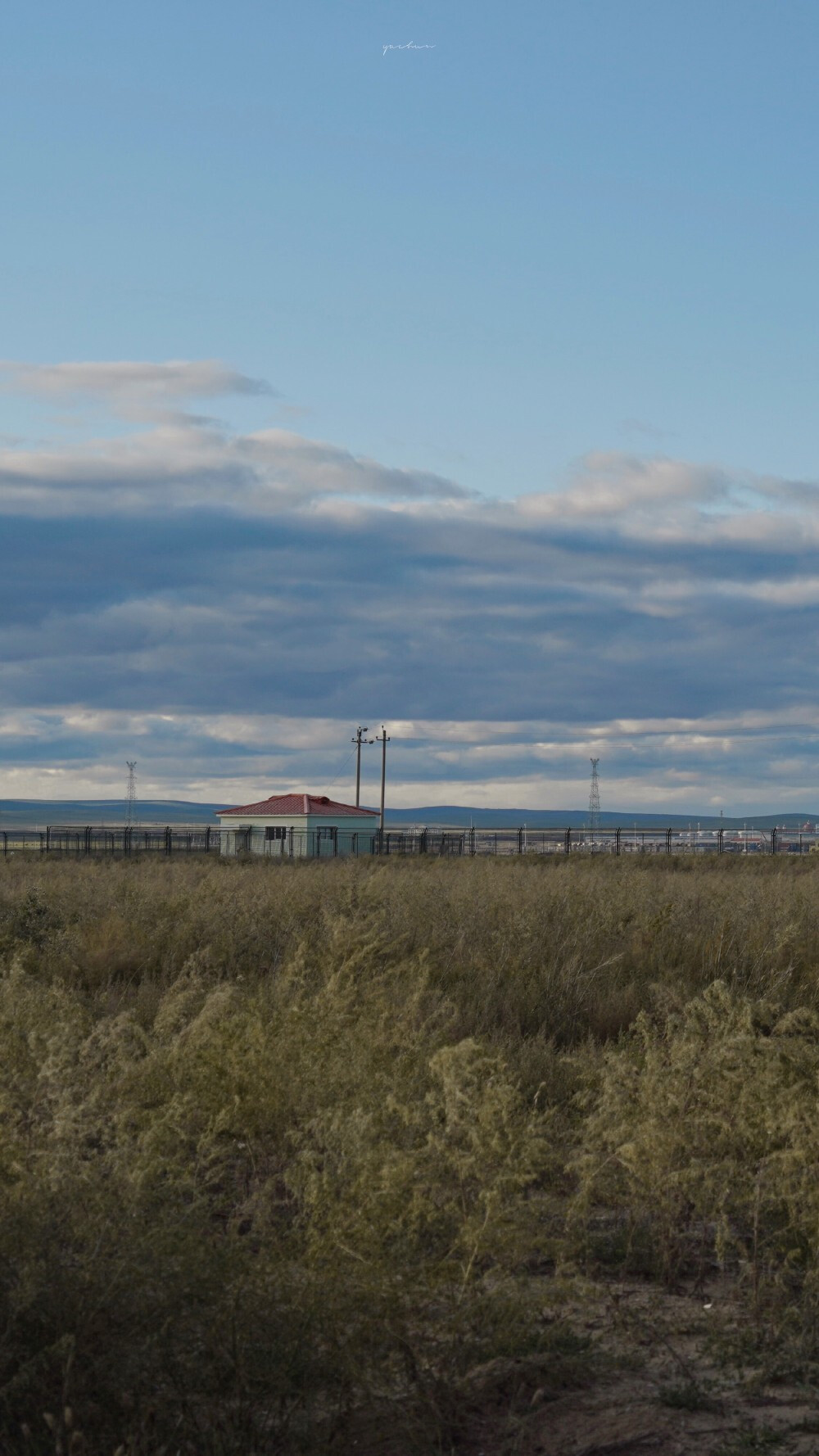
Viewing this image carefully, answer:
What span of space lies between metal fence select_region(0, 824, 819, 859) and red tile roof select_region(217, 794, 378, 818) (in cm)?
368

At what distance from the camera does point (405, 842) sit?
61062mm

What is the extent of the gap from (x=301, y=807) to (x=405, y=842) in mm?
10474

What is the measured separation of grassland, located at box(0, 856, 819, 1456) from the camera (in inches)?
145

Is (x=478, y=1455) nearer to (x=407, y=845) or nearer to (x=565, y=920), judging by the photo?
(x=565, y=920)

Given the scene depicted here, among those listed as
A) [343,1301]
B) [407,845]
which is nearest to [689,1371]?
[343,1301]

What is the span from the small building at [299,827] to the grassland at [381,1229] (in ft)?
163

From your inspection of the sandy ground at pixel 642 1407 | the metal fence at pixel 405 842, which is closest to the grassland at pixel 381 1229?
the sandy ground at pixel 642 1407

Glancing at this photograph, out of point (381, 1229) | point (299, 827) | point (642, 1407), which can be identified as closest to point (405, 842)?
point (299, 827)

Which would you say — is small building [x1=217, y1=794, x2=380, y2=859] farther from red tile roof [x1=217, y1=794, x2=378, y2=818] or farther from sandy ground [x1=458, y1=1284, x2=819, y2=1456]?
sandy ground [x1=458, y1=1284, x2=819, y2=1456]

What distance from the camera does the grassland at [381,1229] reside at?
3678mm

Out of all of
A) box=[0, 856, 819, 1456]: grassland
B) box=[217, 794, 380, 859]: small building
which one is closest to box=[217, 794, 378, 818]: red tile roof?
Answer: box=[217, 794, 380, 859]: small building

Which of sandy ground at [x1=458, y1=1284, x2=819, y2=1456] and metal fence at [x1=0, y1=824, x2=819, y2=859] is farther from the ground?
metal fence at [x1=0, y1=824, x2=819, y2=859]

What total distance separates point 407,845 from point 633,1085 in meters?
55.5

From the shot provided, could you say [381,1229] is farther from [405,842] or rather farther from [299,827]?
[299,827]
